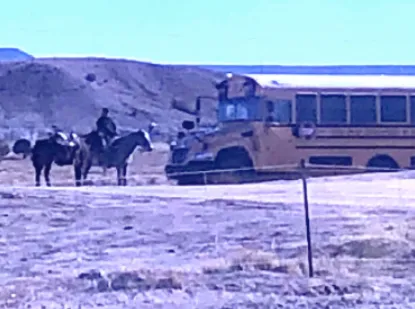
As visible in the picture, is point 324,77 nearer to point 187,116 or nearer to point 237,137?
point 237,137

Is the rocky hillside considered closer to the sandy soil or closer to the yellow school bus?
the yellow school bus

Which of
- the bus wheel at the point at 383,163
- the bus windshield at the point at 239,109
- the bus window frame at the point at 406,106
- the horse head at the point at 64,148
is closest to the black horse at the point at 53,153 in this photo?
the horse head at the point at 64,148

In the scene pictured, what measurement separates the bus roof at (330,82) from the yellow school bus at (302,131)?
3 cm

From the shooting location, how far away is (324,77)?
40562mm

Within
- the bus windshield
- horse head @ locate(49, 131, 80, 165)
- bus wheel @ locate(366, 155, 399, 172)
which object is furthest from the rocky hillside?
bus wheel @ locate(366, 155, 399, 172)

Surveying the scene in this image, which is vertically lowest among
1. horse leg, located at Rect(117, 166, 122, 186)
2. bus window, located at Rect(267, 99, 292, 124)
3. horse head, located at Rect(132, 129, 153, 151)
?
horse leg, located at Rect(117, 166, 122, 186)

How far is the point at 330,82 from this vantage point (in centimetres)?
3931

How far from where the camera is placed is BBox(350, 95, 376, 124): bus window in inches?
1532

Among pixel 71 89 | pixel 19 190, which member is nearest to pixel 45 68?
pixel 71 89

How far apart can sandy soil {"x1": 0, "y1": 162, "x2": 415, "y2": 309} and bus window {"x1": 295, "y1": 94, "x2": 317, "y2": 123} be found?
6.58 m

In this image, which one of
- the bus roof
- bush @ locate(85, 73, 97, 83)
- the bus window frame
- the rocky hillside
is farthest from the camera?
bush @ locate(85, 73, 97, 83)

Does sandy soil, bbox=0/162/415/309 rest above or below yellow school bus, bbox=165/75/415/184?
below

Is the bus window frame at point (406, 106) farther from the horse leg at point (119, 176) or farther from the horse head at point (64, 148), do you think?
the horse head at point (64, 148)

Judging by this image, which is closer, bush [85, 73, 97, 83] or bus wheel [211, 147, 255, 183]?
bus wheel [211, 147, 255, 183]
